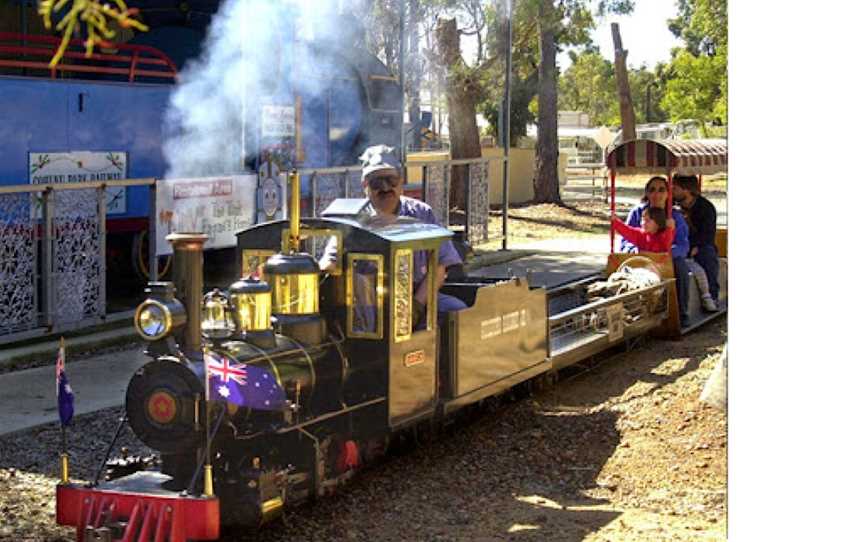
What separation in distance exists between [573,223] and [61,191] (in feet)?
50.5

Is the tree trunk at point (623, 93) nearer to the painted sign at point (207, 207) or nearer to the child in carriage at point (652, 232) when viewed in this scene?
the painted sign at point (207, 207)

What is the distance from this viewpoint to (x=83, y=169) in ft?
43.8

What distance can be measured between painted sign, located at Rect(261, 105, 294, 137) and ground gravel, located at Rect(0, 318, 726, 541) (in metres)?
Answer: 6.17

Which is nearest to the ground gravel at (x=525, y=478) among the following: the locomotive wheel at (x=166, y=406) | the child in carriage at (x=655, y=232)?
the locomotive wheel at (x=166, y=406)

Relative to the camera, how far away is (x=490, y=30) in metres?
24.4

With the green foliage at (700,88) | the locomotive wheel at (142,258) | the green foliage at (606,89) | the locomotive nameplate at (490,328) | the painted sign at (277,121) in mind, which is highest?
the green foliage at (606,89)

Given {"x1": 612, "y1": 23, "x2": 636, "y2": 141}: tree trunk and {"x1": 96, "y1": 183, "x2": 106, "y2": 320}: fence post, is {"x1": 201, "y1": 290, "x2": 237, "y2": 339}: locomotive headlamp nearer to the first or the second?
{"x1": 96, "y1": 183, "x2": 106, "y2": 320}: fence post

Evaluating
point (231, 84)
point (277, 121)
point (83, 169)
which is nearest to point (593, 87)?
point (277, 121)

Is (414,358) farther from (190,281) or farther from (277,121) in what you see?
(277,121)

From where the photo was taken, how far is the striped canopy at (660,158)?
40.2 feet

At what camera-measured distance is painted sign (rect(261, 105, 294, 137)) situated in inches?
573

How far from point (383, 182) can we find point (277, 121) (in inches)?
313

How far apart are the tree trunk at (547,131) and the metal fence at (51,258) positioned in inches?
702

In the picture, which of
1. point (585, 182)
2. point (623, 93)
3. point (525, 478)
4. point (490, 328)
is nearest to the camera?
point (525, 478)
